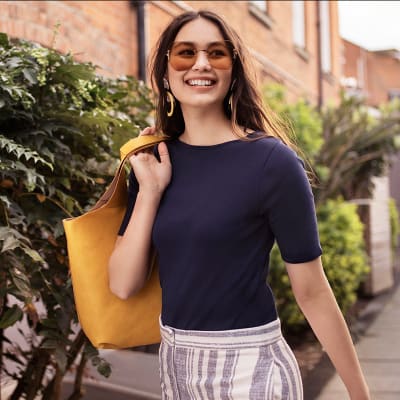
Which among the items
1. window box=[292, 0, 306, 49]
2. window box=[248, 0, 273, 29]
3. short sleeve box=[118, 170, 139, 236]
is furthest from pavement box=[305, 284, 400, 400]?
window box=[292, 0, 306, 49]

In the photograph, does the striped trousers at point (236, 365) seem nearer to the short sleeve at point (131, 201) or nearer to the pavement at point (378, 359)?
the short sleeve at point (131, 201)

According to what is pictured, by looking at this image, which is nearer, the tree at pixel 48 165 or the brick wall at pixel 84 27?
the tree at pixel 48 165

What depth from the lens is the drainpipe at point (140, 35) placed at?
659cm

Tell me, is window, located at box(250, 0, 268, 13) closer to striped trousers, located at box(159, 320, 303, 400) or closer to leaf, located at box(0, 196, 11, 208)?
leaf, located at box(0, 196, 11, 208)

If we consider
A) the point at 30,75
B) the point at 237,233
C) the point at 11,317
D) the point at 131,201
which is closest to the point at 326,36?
the point at 30,75

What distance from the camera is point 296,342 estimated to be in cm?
641

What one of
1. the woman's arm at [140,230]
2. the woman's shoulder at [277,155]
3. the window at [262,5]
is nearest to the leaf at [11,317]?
the woman's arm at [140,230]

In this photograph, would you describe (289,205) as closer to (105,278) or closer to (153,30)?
(105,278)

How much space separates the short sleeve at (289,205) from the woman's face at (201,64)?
0.27 meters

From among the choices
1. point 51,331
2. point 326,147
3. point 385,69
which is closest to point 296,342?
point 326,147

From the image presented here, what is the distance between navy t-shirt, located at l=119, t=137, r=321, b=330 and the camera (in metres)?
1.58

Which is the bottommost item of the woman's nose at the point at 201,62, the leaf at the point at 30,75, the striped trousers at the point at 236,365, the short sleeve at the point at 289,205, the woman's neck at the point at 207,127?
the striped trousers at the point at 236,365

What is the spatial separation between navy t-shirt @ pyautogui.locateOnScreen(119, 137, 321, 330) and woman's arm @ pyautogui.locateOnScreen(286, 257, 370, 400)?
0.16 ft

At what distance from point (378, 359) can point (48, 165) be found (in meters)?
4.48
